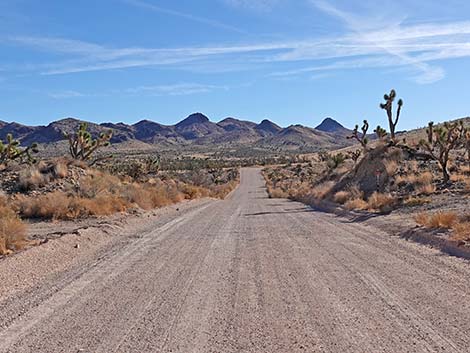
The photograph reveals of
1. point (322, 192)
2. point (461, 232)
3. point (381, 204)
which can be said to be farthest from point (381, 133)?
point (461, 232)

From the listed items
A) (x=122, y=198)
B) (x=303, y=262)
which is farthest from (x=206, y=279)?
(x=122, y=198)

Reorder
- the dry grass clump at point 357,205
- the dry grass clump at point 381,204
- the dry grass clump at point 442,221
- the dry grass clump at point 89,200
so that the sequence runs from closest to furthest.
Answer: the dry grass clump at point 442,221
the dry grass clump at point 89,200
the dry grass clump at point 381,204
the dry grass clump at point 357,205

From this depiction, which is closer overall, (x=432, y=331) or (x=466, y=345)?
(x=466, y=345)

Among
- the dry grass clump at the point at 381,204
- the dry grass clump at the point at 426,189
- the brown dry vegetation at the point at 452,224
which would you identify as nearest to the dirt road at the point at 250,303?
the brown dry vegetation at the point at 452,224

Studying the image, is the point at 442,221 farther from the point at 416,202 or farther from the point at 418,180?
the point at 418,180

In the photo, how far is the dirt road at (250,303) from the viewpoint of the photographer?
6953mm

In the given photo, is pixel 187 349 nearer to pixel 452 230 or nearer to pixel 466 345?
pixel 466 345

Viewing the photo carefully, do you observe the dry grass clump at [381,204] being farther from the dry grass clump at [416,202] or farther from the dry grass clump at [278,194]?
the dry grass clump at [278,194]

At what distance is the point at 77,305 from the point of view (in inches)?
348

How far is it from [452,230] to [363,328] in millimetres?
9515

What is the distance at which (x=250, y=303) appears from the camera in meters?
8.87

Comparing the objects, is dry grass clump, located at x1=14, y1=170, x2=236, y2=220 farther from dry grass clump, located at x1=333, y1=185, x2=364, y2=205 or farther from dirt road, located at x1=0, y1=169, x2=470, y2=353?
dirt road, located at x1=0, y1=169, x2=470, y2=353

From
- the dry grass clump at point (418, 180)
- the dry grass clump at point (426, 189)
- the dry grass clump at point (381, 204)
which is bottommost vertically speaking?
the dry grass clump at point (381, 204)

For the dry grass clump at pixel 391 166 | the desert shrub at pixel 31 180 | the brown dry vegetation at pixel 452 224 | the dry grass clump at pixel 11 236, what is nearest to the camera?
the dry grass clump at pixel 11 236
